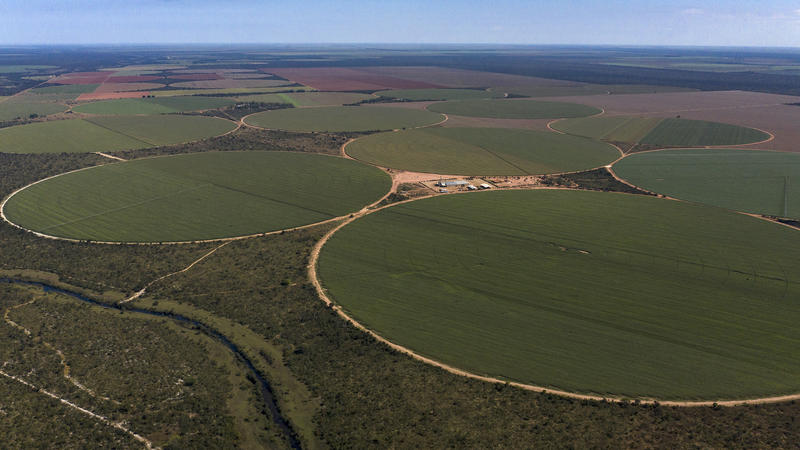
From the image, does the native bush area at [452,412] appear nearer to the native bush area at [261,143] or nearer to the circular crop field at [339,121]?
the native bush area at [261,143]

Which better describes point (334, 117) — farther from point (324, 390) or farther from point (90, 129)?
point (324, 390)

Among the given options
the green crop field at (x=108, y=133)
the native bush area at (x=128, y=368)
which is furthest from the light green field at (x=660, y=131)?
the native bush area at (x=128, y=368)

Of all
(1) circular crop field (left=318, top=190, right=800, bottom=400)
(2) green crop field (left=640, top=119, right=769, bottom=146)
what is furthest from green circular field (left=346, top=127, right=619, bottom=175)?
(1) circular crop field (left=318, top=190, right=800, bottom=400)

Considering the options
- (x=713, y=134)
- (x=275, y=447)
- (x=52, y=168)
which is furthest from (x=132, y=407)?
(x=713, y=134)

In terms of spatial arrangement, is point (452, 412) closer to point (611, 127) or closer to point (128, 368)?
point (128, 368)

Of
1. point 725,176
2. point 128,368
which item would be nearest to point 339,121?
point 725,176
